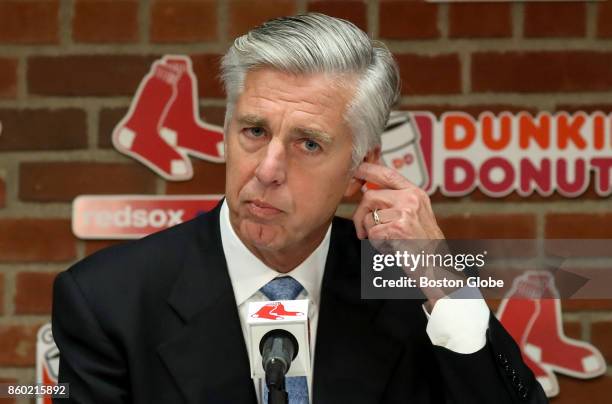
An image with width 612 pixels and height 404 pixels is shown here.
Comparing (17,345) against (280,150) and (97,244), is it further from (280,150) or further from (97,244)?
(280,150)

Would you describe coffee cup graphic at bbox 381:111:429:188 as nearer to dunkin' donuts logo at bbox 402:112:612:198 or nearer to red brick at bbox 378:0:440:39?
dunkin' donuts logo at bbox 402:112:612:198

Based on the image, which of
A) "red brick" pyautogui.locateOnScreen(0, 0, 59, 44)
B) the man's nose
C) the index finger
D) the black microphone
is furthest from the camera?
"red brick" pyautogui.locateOnScreen(0, 0, 59, 44)

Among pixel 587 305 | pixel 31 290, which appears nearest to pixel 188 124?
pixel 31 290

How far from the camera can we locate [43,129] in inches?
99.0

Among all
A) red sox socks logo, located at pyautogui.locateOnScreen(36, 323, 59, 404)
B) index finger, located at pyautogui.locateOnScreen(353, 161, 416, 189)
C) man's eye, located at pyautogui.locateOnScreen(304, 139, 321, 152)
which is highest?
man's eye, located at pyautogui.locateOnScreen(304, 139, 321, 152)

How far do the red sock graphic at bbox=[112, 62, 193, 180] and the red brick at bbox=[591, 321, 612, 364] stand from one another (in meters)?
1.25

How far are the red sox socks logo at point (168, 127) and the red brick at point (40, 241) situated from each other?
27 centimetres

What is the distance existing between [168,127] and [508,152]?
89 centimetres

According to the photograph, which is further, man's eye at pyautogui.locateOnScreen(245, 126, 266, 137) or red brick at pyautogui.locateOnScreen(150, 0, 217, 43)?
red brick at pyautogui.locateOnScreen(150, 0, 217, 43)

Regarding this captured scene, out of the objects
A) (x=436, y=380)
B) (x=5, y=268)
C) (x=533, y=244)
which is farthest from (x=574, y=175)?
(x=5, y=268)

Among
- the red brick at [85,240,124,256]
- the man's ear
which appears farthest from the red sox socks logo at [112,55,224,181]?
the man's ear

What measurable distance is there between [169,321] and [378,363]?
42 cm

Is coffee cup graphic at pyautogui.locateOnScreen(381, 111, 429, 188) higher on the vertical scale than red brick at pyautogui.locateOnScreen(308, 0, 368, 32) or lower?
lower

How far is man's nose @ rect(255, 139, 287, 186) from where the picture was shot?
5.68 feet
